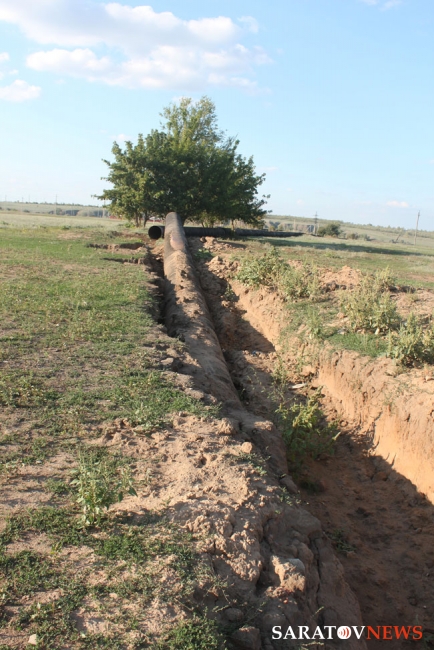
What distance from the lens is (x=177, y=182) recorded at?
22641mm

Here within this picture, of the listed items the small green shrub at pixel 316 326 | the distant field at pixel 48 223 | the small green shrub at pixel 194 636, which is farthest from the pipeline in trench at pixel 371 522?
the distant field at pixel 48 223

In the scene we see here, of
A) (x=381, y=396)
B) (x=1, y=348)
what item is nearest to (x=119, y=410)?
(x=1, y=348)

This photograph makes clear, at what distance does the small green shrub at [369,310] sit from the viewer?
7934mm

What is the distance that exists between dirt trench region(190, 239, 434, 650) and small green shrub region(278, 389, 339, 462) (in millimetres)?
169

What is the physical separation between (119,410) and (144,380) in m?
0.71

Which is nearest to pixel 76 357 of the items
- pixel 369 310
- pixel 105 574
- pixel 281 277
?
pixel 105 574

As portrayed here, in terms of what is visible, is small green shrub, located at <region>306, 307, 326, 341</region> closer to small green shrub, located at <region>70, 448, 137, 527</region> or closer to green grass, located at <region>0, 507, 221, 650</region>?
small green shrub, located at <region>70, 448, 137, 527</region>

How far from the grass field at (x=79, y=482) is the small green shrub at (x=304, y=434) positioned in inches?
62.7

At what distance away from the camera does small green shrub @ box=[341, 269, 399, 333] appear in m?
7.93

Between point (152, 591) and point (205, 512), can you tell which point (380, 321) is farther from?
point (152, 591)

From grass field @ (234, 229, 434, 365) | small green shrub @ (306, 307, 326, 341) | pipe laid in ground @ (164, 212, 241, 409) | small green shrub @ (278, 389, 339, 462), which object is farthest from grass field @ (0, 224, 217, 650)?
grass field @ (234, 229, 434, 365)

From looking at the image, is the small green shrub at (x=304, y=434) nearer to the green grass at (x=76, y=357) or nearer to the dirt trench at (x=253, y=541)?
the dirt trench at (x=253, y=541)

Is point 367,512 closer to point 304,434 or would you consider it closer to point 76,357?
point 304,434

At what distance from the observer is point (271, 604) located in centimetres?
305
